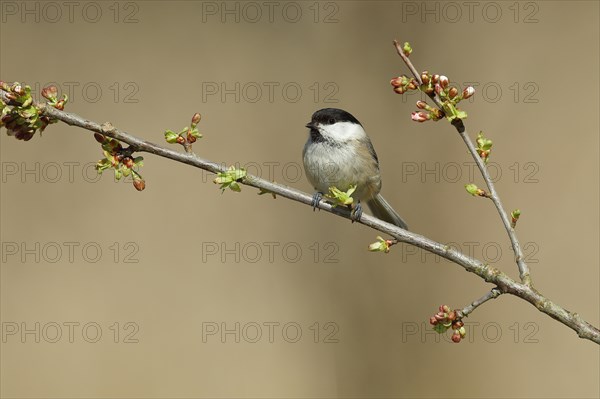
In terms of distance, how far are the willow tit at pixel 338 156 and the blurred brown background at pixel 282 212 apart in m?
1.26

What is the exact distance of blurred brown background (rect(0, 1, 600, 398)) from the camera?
3.45m

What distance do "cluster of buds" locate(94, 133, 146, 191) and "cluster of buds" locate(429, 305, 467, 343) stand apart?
0.63 metres

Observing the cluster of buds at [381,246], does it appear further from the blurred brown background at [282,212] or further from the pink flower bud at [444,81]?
the blurred brown background at [282,212]

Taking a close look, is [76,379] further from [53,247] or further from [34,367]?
[53,247]

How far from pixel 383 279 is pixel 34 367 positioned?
6.30 ft

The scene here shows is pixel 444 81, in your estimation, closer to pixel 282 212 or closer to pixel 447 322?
pixel 447 322

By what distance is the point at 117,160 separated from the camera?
53.2 inches

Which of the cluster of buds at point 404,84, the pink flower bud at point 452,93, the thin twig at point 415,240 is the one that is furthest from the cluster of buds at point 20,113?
→ the pink flower bud at point 452,93

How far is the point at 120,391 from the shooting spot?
3.46 m

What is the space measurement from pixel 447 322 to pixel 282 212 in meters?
2.60

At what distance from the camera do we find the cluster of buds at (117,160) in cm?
134

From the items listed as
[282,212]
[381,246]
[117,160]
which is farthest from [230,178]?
[282,212]

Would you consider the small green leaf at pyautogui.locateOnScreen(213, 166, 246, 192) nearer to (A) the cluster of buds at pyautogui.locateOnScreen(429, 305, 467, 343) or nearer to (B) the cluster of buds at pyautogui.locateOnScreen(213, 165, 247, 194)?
(B) the cluster of buds at pyautogui.locateOnScreen(213, 165, 247, 194)

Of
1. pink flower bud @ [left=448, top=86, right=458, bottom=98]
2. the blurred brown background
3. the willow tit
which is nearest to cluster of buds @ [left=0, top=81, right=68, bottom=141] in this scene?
pink flower bud @ [left=448, top=86, right=458, bottom=98]
